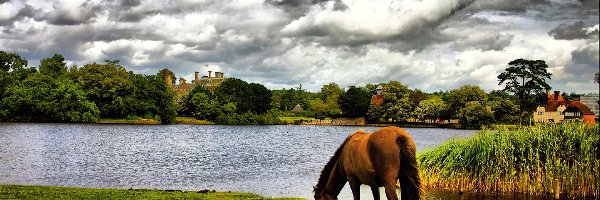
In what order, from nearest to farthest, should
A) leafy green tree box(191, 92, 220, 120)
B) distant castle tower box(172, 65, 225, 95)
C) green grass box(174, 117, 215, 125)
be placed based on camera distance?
green grass box(174, 117, 215, 125)
leafy green tree box(191, 92, 220, 120)
distant castle tower box(172, 65, 225, 95)

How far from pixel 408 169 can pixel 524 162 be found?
418 inches

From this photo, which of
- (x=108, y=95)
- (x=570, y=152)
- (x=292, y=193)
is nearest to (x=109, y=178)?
(x=292, y=193)

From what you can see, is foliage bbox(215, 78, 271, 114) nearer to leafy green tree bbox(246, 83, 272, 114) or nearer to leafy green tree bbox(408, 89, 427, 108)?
leafy green tree bbox(246, 83, 272, 114)

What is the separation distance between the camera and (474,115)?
331 ft

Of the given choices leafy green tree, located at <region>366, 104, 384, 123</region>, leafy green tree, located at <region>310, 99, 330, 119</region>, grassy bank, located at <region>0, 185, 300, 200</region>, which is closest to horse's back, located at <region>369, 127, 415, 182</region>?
grassy bank, located at <region>0, 185, 300, 200</region>

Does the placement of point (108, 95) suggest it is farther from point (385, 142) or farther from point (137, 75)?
point (385, 142)

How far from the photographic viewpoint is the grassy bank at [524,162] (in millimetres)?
18734

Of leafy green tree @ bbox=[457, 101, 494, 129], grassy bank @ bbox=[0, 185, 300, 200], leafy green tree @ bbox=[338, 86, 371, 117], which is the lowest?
grassy bank @ bbox=[0, 185, 300, 200]

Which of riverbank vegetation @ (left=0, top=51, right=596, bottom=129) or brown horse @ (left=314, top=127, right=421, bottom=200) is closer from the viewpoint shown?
brown horse @ (left=314, top=127, right=421, bottom=200)

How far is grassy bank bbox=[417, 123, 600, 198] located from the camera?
1873 cm

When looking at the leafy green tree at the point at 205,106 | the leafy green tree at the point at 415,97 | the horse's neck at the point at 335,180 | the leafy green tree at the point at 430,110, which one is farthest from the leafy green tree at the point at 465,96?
the horse's neck at the point at 335,180

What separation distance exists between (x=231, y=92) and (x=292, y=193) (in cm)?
10408

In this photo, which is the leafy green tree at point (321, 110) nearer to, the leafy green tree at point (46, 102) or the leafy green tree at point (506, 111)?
the leafy green tree at point (506, 111)

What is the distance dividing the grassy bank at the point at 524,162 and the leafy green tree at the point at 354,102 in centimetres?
10903
